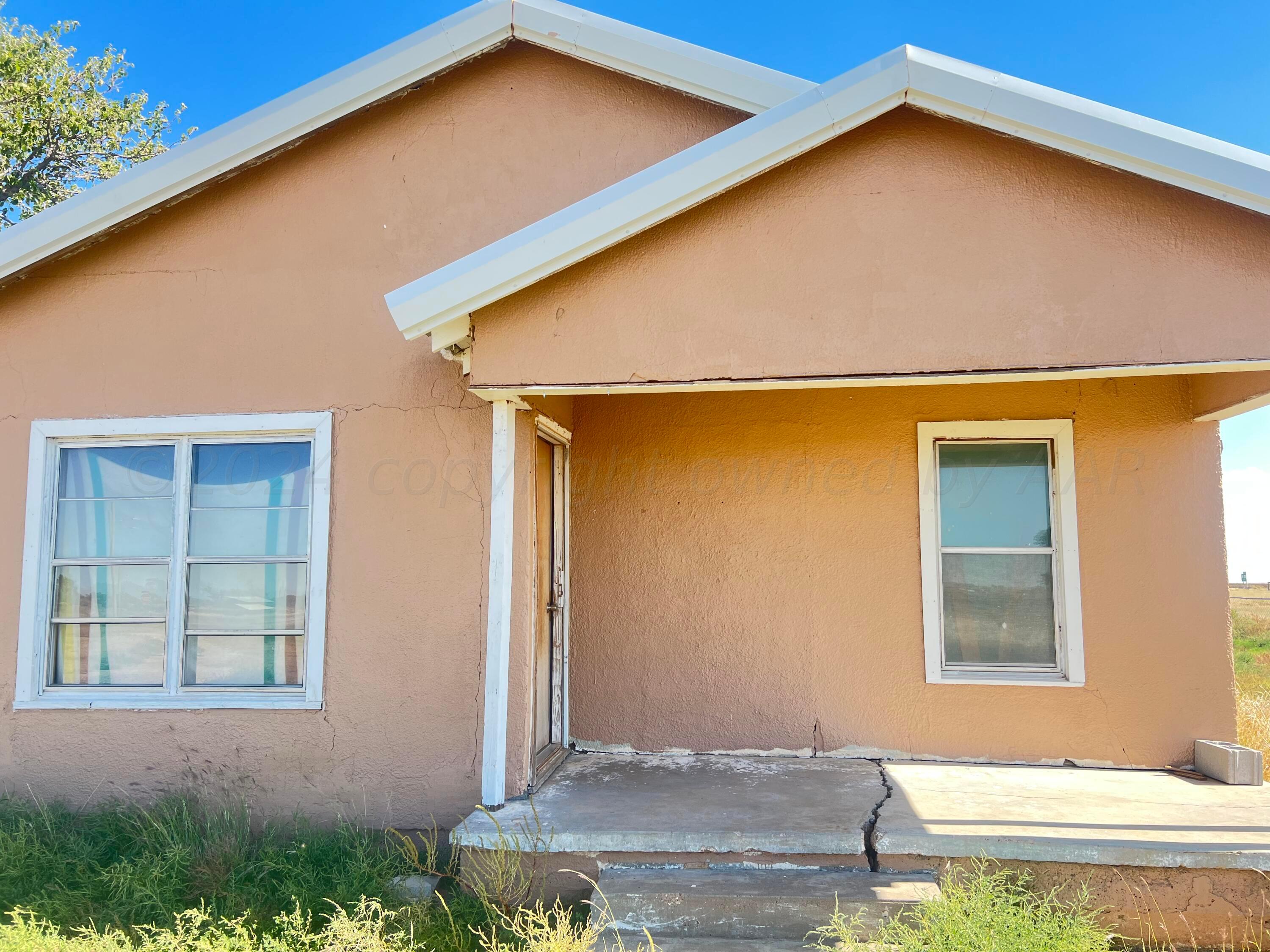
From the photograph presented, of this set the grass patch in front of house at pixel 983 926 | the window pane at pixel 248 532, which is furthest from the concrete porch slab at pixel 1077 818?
the window pane at pixel 248 532

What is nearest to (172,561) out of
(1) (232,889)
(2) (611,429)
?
(1) (232,889)

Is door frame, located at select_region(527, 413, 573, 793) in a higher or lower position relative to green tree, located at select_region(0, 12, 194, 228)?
lower

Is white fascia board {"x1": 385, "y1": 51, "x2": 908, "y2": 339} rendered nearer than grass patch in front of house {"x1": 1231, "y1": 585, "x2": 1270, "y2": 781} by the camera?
Yes

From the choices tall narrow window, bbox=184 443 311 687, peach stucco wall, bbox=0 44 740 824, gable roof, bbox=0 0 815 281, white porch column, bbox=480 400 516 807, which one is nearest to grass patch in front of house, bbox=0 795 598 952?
peach stucco wall, bbox=0 44 740 824

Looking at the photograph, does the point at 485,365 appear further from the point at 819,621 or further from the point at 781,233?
the point at 819,621

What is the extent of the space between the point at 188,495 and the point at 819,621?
A: 410 centimetres

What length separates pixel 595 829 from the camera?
4438 millimetres

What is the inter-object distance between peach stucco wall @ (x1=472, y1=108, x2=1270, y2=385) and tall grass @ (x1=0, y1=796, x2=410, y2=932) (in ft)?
9.10

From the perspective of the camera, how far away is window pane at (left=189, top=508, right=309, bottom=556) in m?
5.43

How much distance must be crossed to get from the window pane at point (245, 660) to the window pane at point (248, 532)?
51 centimetres

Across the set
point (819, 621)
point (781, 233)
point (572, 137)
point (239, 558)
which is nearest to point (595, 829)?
point (819, 621)

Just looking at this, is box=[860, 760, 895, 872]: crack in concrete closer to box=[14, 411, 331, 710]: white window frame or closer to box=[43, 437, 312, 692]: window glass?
box=[14, 411, 331, 710]: white window frame

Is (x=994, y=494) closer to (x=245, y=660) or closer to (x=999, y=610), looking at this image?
(x=999, y=610)

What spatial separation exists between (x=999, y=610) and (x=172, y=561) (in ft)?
17.3
